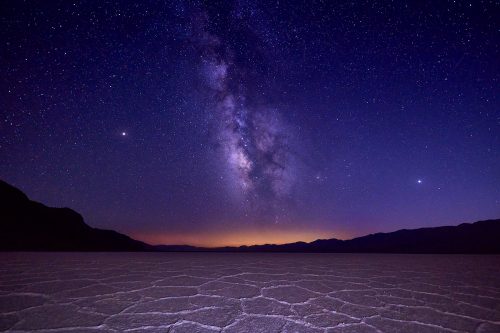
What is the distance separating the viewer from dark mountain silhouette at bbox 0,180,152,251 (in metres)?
21.0

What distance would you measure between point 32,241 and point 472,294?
95.9ft

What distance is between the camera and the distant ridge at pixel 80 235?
22141 millimetres

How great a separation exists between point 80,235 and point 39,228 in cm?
643

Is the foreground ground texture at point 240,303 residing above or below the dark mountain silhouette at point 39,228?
below

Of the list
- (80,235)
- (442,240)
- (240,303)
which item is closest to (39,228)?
(80,235)

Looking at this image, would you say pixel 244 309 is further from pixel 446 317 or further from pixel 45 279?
pixel 45 279

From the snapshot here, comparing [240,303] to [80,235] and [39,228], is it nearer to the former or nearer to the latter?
[39,228]

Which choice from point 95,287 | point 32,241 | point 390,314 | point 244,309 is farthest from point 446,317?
point 32,241

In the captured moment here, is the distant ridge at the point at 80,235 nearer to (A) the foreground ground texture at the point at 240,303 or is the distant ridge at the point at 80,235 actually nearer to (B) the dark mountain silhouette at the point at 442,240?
(B) the dark mountain silhouette at the point at 442,240

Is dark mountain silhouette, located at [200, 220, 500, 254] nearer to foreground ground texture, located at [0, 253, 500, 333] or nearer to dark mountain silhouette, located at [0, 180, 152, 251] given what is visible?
dark mountain silhouette, located at [0, 180, 152, 251]

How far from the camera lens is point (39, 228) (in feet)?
81.9

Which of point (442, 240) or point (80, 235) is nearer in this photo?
point (80, 235)

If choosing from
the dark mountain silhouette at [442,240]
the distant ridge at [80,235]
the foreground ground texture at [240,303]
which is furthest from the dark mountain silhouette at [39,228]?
the foreground ground texture at [240,303]

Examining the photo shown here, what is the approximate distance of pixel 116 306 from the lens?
222 centimetres
